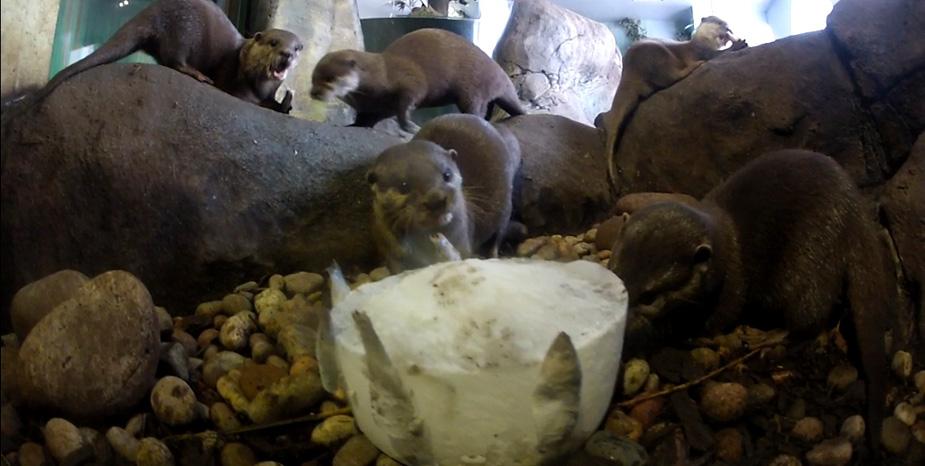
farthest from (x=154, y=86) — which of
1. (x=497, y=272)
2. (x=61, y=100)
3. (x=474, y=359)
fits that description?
(x=474, y=359)

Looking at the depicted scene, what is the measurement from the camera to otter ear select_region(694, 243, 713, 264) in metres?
1.74

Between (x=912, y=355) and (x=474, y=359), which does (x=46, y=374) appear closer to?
(x=474, y=359)

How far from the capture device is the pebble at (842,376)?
1.55m

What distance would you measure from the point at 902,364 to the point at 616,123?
5.57 ft

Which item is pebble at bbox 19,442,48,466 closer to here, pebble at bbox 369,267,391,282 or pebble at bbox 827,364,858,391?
pebble at bbox 369,267,391,282

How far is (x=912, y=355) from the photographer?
1587 millimetres

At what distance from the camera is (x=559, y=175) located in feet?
9.83

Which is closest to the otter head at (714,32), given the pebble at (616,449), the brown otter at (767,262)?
the brown otter at (767,262)

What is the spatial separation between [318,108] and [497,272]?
2364 millimetres

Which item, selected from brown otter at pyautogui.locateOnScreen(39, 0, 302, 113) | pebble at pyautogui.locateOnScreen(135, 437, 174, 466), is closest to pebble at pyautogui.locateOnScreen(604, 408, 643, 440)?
pebble at pyautogui.locateOnScreen(135, 437, 174, 466)

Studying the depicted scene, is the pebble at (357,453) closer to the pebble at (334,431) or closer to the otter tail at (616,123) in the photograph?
the pebble at (334,431)

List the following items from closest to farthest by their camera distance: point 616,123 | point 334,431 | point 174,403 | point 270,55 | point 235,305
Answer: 1. point 334,431
2. point 174,403
3. point 235,305
4. point 616,123
5. point 270,55

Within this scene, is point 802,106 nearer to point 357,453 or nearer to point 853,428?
point 853,428

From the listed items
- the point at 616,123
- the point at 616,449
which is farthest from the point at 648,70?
the point at 616,449
